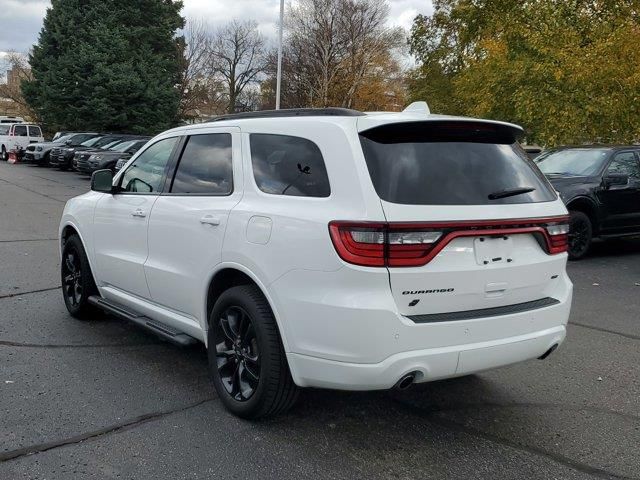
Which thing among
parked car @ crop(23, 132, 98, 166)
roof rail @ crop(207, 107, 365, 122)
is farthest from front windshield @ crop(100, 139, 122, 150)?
roof rail @ crop(207, 107, 365, 122)

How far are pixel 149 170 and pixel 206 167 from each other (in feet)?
2.83

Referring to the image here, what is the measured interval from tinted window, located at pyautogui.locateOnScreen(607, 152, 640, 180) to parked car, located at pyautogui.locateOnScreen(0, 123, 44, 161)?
95.7 ft

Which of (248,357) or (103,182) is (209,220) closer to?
(248,357)

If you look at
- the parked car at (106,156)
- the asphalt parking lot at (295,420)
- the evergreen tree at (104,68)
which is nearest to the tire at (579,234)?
the asphalt parking lot at (295,420)

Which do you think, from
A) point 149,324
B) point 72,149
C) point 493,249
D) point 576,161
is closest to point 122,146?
point 72,149

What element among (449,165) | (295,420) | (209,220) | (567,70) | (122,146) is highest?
(567,70)

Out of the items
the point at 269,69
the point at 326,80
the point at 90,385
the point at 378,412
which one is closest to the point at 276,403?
the point at 378,412

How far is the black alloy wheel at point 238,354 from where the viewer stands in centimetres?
361

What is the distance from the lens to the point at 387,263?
→ 3.03 meters

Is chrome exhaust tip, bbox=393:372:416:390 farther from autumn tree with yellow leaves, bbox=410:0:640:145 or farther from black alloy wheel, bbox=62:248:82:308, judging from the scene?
autumn tree with yellow leaves, bbox=410:0:640:145

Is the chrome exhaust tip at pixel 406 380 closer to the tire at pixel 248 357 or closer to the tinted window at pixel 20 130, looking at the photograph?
the tire at pixel 248 357

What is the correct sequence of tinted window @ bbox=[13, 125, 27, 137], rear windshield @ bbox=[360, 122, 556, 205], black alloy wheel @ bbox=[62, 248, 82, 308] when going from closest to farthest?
rear windshield @ bbox=[360, 122, 556, 205] < black alloy wheel @ bbox=[62, 248, 82, 308] < tinted window @ bbox=[13, 125, 27, 137]

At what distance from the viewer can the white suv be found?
9.98ft

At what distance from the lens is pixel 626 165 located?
33.7 feet
